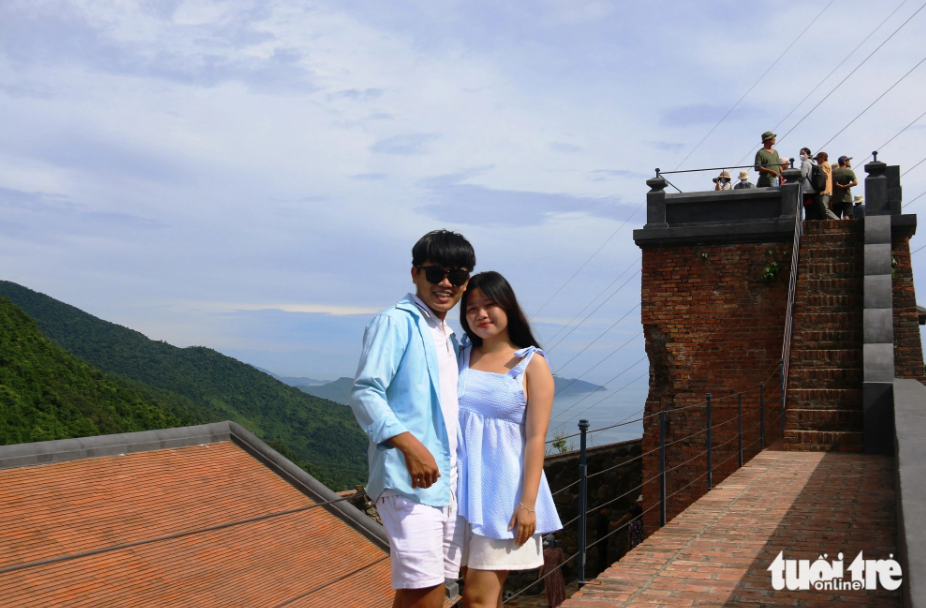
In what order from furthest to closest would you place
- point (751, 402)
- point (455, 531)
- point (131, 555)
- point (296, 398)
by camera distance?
point (296, 398) → point (131, 555) → point (751, 402) → point (455, 531)

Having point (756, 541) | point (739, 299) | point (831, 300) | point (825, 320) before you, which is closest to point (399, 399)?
point (756, 541)

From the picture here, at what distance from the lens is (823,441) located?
808 centimetres

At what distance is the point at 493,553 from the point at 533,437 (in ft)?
1.29

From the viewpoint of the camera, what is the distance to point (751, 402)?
1023 centimetres

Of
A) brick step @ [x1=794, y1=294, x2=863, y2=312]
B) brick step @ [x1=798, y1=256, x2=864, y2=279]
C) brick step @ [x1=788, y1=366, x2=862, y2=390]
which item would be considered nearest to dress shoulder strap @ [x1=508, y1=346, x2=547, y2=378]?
brick step @ [x1=788, y1=366, x2=862, y2=390]

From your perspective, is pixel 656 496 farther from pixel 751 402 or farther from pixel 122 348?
pixel 122 348

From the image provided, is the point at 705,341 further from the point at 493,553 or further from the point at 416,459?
the point at 416,459

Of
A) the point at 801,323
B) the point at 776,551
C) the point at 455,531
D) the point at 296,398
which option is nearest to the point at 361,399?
the point at 455,531

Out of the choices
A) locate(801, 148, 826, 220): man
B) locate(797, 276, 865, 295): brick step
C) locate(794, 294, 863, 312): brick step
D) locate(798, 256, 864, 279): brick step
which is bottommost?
locate(794, 294, 863, 312): brick step

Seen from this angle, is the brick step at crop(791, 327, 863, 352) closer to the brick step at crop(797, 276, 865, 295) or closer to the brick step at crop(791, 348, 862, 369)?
the brick step at crop(791, 348, 862, 369)

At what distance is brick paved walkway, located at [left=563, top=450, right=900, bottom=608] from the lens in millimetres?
3664

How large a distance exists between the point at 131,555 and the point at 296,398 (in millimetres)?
71221

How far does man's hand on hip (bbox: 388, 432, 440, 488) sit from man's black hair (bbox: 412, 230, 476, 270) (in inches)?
24.0

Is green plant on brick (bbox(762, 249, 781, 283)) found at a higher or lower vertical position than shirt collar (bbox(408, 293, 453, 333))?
higher
